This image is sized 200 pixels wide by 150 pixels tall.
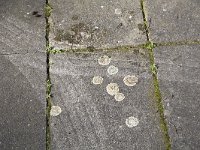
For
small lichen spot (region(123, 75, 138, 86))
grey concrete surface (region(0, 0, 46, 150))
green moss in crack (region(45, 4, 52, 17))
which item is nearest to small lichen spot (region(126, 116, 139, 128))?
small lichen spot (region(123, 75, 138, 86))

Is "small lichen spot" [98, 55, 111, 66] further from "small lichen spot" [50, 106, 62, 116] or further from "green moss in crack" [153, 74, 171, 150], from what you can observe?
"small lichen spot" [50, 106, 62, 116]

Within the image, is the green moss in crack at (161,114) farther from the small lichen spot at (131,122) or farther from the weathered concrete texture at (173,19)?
the weathered concrete texture at (173,19)

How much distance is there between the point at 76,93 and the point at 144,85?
2.10 feet

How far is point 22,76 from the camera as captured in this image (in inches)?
133

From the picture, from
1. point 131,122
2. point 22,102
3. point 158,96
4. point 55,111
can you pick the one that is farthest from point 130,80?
point 22,102

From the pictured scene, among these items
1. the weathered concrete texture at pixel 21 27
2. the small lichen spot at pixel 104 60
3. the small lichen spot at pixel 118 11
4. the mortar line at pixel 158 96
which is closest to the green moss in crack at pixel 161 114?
the mortar line at pixel 158 96

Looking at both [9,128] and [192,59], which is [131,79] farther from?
[9,128]

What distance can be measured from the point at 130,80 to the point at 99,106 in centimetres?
40

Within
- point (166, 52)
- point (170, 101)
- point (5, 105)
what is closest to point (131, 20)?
point (166, 52)

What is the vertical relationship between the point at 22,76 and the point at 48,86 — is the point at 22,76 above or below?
above

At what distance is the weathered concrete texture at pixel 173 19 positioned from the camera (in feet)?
11.7

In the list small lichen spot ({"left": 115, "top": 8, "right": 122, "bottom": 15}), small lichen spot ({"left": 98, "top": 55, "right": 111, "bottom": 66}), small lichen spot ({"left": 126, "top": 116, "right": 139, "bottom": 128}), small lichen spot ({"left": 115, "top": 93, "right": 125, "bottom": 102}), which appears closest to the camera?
small lichen spot ({"left": 126, "top": 116, "right": 139, "bottom": 128})

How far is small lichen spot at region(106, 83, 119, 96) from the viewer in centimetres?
326

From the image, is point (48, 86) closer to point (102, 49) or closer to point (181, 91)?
point (102, 49)
